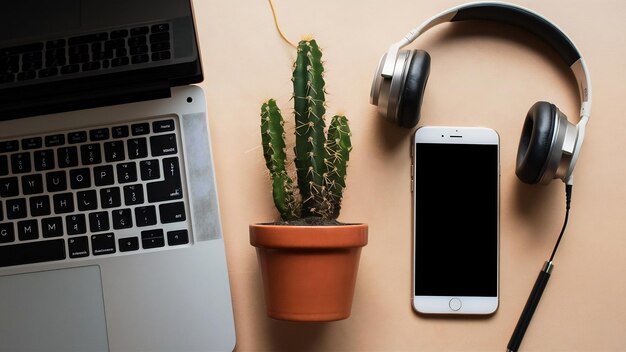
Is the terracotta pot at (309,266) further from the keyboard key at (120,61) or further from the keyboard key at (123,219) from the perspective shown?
the keyboard key at (120,61)

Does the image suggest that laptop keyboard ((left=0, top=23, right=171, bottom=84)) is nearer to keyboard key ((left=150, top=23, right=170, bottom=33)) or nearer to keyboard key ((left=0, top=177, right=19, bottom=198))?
keyboard key ((left=150, top=23, right=170, bottom=33))

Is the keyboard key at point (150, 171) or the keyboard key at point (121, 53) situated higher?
the keyboard key at point (121, 53)

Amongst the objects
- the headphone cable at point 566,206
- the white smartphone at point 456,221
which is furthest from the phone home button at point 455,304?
the headphone cable at point 566,206

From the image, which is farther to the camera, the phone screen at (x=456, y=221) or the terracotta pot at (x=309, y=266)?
the phone screen at (x=456, y=221)

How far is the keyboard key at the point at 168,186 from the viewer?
0.79 m

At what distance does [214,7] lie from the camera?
2.95 feet

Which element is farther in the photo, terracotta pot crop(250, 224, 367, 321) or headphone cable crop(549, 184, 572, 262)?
headphone cable crop(549, 184, 572, 262)

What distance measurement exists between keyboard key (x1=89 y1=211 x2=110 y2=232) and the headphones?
38 centimetres

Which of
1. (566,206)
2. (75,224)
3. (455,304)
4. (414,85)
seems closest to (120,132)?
(75,224)

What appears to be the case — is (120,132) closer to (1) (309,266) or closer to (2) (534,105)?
(1) (309,266)

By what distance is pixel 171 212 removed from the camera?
787 mm

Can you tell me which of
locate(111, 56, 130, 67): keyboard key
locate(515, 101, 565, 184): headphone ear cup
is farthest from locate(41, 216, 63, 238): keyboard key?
locate(515, 101, 565, 184): headphone ear cup

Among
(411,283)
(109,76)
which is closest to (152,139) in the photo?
(109,76)

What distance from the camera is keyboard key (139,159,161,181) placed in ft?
2.60
